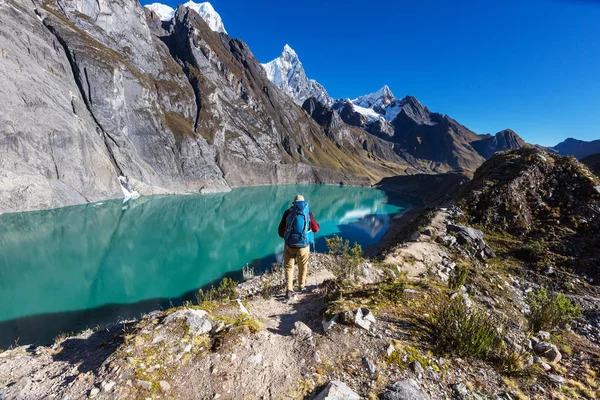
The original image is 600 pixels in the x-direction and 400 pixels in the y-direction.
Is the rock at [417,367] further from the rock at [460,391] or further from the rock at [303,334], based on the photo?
the rock at [303,334]

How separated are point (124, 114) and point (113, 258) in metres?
58.5

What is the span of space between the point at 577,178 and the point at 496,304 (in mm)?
13191

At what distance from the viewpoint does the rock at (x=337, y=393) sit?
3.58 metres

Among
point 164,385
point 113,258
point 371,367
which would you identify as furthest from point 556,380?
point 113,258

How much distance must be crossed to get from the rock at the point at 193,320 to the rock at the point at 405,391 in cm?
317

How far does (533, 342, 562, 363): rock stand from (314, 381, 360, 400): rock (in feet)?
12.8

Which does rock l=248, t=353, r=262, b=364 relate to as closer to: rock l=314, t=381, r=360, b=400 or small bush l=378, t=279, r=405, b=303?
rock l=314, t=381, r=360, b=400

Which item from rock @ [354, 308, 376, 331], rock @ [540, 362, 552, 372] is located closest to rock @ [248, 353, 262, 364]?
rock @ [354, 308, 376, 331]

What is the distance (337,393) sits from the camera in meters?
3.63

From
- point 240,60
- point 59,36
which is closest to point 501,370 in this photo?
point 59,36

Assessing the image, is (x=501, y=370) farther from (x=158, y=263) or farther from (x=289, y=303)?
(x=158, y=263)

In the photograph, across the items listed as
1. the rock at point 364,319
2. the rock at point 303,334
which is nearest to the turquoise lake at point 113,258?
the rock at point 303,334

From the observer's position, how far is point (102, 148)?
2331 inches

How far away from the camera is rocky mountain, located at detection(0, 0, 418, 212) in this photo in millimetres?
44062
